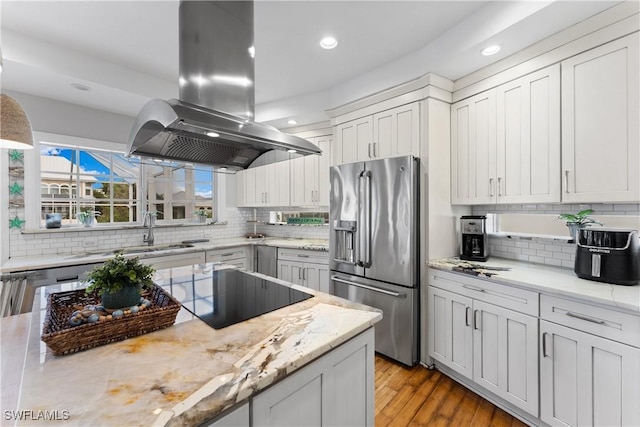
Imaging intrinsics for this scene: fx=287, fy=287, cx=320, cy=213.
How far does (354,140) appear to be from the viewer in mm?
3131

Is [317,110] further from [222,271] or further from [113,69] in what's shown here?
[222,271]

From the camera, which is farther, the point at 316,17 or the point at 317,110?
the point at 317,110

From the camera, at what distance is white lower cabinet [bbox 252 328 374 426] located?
903 mm

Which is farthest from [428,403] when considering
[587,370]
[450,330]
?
[587,370]

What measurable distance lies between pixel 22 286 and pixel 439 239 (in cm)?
359

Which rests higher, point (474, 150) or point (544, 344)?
point (474, 150)

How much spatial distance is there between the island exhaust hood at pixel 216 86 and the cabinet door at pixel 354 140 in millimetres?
1448

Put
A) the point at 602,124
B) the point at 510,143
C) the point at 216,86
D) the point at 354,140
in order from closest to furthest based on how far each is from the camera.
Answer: the point at 216,86 → the point at 602,124 → the point at 510,143 → the point at 354,140

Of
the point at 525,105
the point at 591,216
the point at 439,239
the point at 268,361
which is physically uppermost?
the point at 525,105

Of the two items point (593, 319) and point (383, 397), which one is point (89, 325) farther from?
point (593, 319)

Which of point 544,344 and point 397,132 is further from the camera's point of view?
point 397,132

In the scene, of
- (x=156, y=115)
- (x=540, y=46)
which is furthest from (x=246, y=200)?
(x=540, y=46)

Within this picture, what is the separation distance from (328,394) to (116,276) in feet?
3.12

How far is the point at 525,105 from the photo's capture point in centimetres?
216
